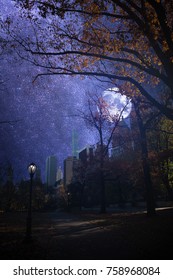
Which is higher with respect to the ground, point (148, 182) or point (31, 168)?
point (31, 168)

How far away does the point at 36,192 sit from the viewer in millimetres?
75188

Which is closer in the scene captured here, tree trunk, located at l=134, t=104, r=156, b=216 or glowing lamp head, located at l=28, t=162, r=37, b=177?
glowing lamp head, located at l=28, t=162, r=37, b=177

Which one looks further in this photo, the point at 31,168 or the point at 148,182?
the point at 148,182

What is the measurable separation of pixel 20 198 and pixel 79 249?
2722 inches

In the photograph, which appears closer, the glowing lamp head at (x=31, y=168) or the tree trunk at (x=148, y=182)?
the glowing lamp head at (x=31, y=168)

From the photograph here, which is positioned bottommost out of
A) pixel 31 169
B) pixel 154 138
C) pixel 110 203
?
pixel 110 203

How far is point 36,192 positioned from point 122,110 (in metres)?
55.8
